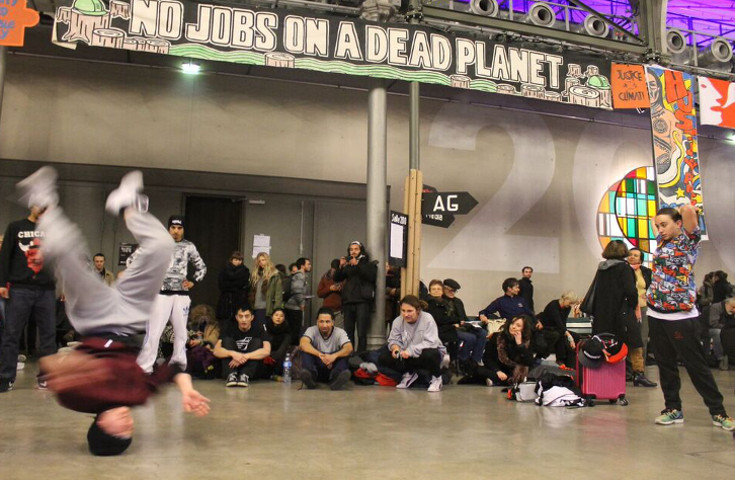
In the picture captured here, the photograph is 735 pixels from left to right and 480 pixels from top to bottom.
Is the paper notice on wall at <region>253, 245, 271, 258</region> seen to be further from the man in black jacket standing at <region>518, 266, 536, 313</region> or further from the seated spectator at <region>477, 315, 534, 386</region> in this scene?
the seated spectator at <region>477, 315, 534, 386</region>

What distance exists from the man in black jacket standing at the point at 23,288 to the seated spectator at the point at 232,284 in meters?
2.99

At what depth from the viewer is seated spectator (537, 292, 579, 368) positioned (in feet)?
→ 24.5

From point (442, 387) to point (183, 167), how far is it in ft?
18.8

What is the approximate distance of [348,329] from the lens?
780 cm

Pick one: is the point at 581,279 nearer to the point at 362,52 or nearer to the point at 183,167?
the point at 362,52

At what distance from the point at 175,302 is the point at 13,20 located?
3815 millimetres

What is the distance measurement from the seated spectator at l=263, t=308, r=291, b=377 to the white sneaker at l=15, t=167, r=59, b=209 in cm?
425

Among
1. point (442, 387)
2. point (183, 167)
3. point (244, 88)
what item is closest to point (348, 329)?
point (442, 387)

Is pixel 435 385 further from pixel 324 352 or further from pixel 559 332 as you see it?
pixel 559 332

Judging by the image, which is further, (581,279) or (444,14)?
(581,279)

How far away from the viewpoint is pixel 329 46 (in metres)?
7.86

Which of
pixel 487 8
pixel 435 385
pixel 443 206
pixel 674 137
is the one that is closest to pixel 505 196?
pixel 674 137

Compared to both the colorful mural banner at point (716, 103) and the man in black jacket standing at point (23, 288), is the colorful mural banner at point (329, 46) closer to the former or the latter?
the colorful mural banner at point (716, 103)

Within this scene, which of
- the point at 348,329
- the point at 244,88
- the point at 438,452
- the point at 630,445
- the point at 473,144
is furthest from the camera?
the point at 473,144
